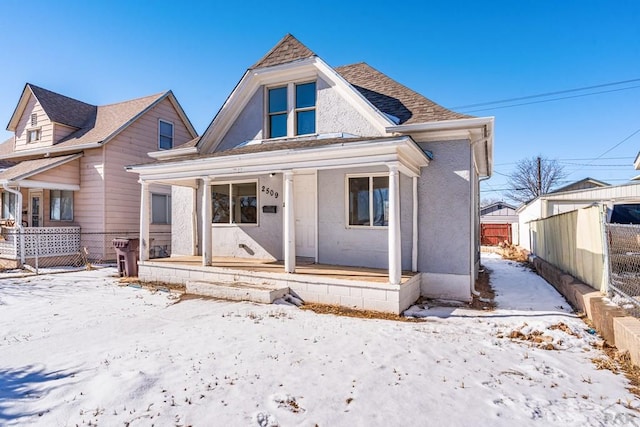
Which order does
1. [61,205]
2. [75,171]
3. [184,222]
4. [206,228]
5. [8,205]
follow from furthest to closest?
[8,205], [61,205], [75,171], [184,222], [206,228]

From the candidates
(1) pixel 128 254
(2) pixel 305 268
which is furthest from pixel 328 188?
(1) pixel 128 254

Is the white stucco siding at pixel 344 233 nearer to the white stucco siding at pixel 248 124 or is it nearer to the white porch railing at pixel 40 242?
the white stucco siding at pixel 248 124

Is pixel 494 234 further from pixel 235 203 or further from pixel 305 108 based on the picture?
pixel 235 203

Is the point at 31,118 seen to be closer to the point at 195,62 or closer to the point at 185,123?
the point at 185,123

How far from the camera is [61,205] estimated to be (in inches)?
579

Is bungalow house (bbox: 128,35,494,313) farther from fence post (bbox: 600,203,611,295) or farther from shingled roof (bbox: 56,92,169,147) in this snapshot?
shingled roof (bbox: 56,92,169,147)

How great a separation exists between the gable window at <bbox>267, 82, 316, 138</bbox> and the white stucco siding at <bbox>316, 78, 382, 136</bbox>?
0.25 m

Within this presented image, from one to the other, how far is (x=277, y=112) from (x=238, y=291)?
207 inches

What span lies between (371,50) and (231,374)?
49.5ft

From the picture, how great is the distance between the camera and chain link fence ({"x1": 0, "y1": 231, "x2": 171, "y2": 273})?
12.3 m

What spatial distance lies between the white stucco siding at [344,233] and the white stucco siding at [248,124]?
2557 millimetres

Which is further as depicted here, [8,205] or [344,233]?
[8,205]

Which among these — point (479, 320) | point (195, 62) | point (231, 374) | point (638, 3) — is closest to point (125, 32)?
point (195, 62)

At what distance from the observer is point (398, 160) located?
652 cm
